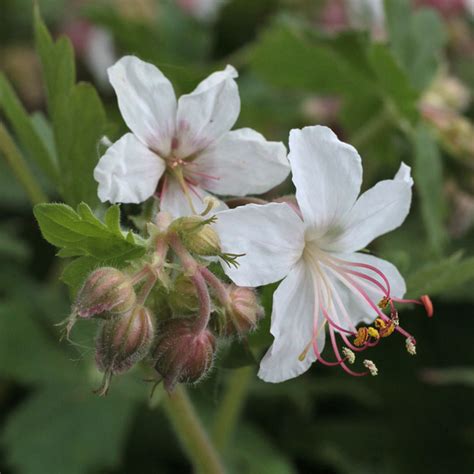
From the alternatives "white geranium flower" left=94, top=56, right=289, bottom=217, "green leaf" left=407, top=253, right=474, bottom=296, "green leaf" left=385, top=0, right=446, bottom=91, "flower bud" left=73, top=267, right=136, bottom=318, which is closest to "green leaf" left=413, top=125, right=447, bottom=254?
"green leaf" left=385, top=0, right=446, bottom=91

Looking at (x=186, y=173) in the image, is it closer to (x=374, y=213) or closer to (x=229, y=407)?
(x=374, y=213)

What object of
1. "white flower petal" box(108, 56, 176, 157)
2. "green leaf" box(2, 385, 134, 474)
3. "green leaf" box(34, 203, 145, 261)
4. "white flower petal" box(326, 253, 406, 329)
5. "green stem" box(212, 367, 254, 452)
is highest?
"white flower petal" box(108, 56, 176, 157)

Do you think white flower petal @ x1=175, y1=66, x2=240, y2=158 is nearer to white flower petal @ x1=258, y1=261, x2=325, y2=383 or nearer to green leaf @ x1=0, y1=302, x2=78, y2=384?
white flower petal @ x1=258, y1=261, x2=325, y2=383

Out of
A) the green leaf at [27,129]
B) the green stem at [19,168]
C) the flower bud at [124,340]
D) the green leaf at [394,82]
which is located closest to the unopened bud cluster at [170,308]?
the flower bud at [124,340]

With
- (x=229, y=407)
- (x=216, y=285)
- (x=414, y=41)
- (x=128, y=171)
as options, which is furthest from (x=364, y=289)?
(x=414, y=41)

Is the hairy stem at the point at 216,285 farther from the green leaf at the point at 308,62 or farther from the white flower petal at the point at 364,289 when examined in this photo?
the green leaf at the point at 308,62

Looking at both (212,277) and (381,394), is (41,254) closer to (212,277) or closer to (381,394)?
(381,394)
